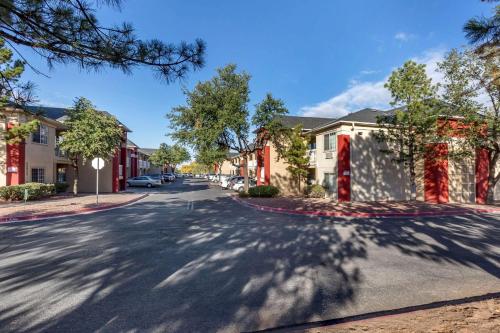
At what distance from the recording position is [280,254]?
750 centimetres

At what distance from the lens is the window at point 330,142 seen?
22.9 metres

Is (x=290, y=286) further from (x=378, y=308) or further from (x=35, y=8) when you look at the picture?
(x=35, y=8)

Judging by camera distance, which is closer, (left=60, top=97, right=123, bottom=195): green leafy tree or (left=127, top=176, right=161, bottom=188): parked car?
(left=60, top=97, right=123, bottom=195): green leafy tree

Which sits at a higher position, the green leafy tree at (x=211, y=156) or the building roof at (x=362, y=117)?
the building roof at (x=362, y=117)

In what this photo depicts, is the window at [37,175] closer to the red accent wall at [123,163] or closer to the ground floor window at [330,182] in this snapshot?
the red accent wall at [123,163]

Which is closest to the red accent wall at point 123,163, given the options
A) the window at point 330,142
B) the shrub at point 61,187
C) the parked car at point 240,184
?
the shrub at point 61,187

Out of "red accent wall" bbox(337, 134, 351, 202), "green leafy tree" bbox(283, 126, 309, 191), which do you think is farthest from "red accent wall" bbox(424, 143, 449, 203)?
"green leafy tree" bbox(283, 126, 309, 191)

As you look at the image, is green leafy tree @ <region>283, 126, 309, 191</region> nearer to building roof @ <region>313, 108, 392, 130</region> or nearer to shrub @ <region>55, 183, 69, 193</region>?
building roof @ <region>313, 108, 392, 130</region>

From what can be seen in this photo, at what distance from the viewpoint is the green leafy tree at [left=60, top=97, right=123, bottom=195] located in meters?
22.6

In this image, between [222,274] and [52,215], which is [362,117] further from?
[52,215]

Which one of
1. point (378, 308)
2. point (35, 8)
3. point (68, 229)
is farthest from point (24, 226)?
point (378, 308)

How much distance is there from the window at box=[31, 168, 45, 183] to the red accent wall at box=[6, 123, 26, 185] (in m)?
1.94

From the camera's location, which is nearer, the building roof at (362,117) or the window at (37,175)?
the building roof at (362,117)

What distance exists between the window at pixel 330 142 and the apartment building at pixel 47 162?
1921 centimetres
